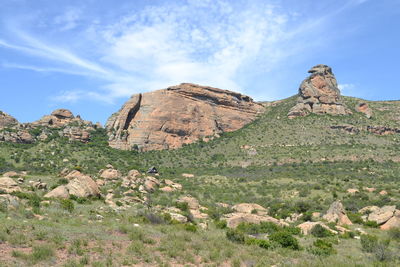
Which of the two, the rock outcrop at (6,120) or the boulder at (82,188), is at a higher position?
the rock outcrop at (6,120)

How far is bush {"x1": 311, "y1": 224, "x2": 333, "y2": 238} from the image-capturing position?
19047 mm

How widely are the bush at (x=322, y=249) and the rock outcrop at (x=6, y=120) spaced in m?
75.6

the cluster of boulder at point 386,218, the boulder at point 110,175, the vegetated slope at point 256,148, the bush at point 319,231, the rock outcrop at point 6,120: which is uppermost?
the rock outcrop at point 6,120

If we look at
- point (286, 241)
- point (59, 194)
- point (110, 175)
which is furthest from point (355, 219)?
point (110, 175)

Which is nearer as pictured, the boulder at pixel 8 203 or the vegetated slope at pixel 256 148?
the boulder at pixel 8 203

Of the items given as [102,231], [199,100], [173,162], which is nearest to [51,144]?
[173,162]

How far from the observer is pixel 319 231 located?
19.2 metres

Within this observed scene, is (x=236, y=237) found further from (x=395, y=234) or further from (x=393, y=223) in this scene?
(x=393, y=223)

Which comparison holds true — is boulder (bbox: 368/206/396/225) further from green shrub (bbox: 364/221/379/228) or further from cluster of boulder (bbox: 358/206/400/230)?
green shrub (bbox: 364/221/379/228)

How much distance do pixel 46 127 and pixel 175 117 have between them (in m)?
32.2

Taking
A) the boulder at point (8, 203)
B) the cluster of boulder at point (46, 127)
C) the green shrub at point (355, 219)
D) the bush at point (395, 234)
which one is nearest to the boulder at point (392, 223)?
the green shrub at point (355, 219)

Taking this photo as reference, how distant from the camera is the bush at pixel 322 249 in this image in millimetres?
14532

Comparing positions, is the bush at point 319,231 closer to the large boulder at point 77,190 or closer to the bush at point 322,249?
the bush at point 322,249

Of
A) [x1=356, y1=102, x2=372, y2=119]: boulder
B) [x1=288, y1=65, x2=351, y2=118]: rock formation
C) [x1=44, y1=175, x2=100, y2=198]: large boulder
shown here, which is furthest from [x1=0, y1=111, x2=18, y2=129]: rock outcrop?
[x1=356, y1=102, x2=372, y2=119]: boulder
